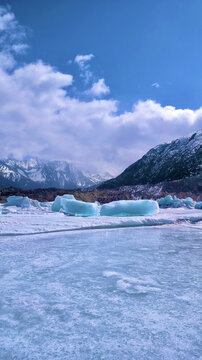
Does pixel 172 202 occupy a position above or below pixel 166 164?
below

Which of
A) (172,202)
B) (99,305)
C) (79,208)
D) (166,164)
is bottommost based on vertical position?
(99,305)

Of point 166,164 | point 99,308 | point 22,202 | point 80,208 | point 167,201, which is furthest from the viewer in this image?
point 166,164

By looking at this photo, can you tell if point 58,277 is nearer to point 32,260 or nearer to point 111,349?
point 32,260

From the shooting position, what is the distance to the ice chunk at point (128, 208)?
11828 mm

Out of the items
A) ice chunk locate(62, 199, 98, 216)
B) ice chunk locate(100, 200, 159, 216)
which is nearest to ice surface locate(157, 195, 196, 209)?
ice chunk locate(100, 200, 159, 216)

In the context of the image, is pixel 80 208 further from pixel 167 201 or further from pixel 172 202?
pixel 172 202

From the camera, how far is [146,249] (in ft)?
16.1

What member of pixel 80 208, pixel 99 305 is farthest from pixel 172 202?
pixel 99 305

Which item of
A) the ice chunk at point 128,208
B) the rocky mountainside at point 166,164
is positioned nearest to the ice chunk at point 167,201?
the ice chunk at point 128,208

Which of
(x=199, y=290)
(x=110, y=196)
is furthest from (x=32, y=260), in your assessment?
(x=110, y=196)

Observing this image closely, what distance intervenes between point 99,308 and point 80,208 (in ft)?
33.9

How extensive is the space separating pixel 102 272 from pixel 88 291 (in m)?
0.73

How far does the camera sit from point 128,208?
469 inches

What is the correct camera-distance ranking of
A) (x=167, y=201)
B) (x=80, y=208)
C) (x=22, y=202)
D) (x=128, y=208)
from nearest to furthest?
(x=128, y=208) → (x=80, y=208) → (x=22, y=202) → (x=167, y=201)
